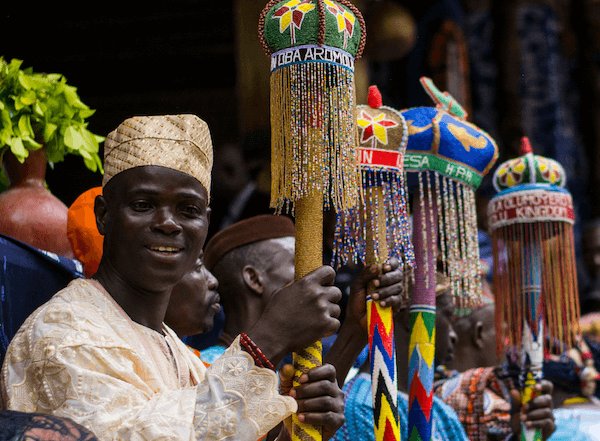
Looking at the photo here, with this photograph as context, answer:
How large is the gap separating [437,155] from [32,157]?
142 cm

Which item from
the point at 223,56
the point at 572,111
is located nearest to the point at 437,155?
the point at 223,56

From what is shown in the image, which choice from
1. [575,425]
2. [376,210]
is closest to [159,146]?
[376,210]

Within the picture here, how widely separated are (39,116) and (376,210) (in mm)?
1246

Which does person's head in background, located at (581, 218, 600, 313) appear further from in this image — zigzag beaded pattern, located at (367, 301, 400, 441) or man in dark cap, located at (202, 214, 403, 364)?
zigzag beaded pattern, located at (367, 301, 400, 441)

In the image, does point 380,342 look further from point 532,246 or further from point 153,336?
point 532,246

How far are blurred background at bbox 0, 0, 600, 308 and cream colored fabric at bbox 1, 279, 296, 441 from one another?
4460mm

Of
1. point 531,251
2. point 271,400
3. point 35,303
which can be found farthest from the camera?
point 531,251

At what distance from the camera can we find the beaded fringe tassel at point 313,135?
2863 millimetres

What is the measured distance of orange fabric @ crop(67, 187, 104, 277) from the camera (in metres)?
3.52

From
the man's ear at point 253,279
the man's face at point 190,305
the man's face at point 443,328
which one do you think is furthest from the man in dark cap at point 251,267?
the man's face at point 443,328

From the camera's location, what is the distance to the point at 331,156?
290 centimetres

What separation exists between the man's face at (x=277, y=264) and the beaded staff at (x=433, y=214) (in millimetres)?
968

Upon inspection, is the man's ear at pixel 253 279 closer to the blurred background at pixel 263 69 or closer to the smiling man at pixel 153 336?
the smiling man at pixel 153 336

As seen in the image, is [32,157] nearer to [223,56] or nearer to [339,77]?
[339,77]
